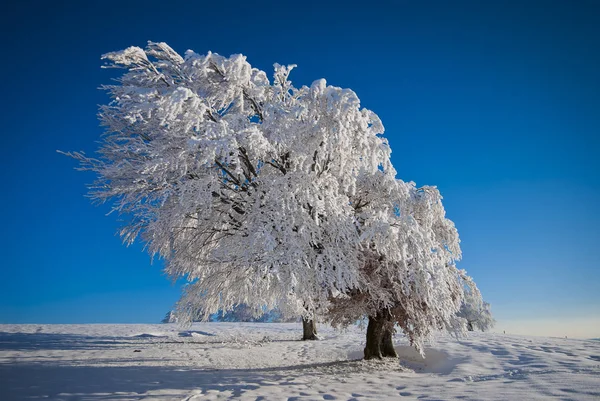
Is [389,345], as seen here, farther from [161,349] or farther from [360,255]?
[161,349]

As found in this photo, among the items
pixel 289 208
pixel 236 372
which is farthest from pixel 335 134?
pixel 236 372

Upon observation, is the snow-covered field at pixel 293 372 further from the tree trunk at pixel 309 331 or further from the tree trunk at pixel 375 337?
the tree trunk at pixel 309 331

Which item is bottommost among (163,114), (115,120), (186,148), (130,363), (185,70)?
(130,363)

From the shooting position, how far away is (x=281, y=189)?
378 inches

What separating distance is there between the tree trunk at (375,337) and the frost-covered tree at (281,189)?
0.05 m

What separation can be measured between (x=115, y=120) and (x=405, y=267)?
994 cm

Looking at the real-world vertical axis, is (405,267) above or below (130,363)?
above

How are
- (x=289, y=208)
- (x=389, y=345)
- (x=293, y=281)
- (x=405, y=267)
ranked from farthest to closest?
(x=389, y=345), (x=405, y=267), (x=289, y=208), (x=293, y=281)

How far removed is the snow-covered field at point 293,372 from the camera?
23.4ft

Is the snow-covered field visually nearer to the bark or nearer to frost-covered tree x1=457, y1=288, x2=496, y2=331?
the bark

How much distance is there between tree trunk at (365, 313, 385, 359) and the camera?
40.4 feet

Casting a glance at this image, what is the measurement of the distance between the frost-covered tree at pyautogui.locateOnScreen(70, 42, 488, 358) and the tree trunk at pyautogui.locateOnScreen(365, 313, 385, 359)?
5 cm

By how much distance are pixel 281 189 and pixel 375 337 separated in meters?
6.63

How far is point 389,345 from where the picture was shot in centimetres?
1306
